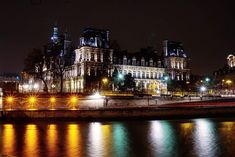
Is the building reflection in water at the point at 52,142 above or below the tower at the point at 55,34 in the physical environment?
below

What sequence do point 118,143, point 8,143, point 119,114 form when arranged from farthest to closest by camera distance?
point 119,114 < point 118,143 < point 8,143

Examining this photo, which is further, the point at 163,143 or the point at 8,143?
the point at 163,143

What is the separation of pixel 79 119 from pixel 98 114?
216 centimetres

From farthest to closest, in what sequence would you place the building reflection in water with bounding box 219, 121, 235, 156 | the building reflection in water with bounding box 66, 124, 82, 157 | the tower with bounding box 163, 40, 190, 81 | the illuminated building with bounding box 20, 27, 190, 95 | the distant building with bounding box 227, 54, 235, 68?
the distant building with bounding box 227, 54, 235, 68 < the tower with bounding box 163, 40, 190, 81 < the illuminated building with bounding box 20, 27, 190, 95 < the building reflection in water with bounding box 219, 121, 235, 156 < the building reflection in water with bounding box 66, 124, 82, 157

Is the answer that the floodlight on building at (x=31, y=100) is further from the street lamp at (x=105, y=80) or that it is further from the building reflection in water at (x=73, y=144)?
the street lamp at (x=105, y=80)

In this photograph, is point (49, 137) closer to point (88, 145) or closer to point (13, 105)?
point (88, 145)

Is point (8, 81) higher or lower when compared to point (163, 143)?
higher

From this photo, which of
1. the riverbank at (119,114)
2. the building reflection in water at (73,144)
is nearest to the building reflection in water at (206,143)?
the building reflection in water at (73,144)

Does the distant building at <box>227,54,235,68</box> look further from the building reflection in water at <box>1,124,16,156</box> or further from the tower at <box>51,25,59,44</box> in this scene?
the building reflection in water at <box>1,124,16,156</box>

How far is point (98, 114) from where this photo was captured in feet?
133

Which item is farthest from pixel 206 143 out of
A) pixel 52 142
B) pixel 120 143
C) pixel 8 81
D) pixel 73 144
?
pixel 8 81


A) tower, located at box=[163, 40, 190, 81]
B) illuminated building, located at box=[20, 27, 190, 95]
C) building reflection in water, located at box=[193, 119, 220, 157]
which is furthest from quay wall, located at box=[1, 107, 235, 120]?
tower, located at box=[163, 40, 190, 81]

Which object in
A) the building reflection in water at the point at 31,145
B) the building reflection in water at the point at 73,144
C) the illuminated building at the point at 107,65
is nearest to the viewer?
the building reflection in water at the point at 31,145

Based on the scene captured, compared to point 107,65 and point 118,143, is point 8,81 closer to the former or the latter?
point 107,65
